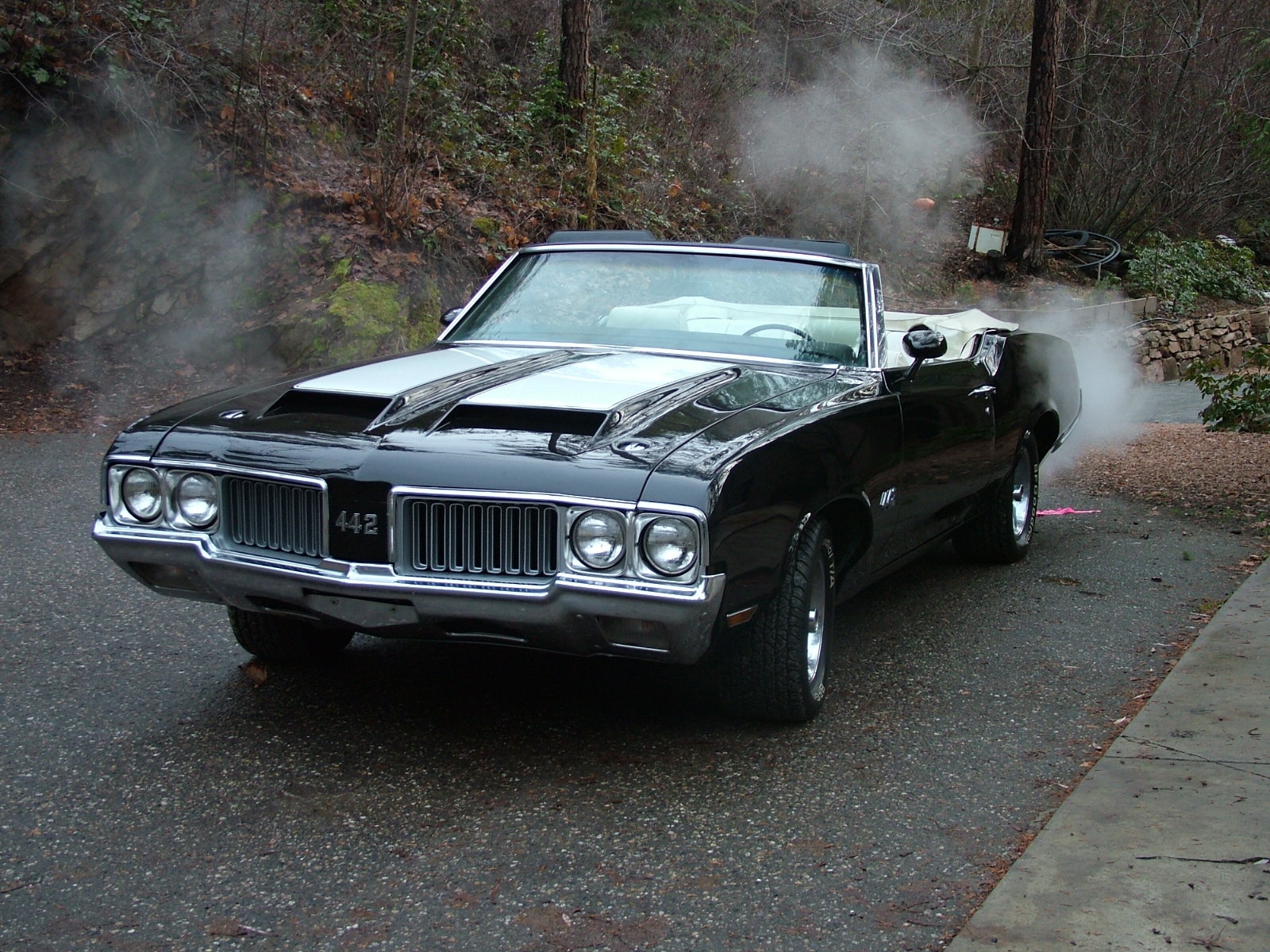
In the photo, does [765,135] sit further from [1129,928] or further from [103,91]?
[1129,928]

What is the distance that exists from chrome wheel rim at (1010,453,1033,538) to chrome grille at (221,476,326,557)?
3.95 metres

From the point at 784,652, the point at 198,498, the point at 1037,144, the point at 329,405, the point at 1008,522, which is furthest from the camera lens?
the point at 1037,144

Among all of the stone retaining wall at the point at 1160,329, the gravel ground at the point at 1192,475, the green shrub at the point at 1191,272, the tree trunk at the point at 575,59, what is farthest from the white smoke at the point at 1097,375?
the tree trunk at the point at 575,59

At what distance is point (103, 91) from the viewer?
10.8m

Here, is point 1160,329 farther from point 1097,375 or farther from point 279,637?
point 279,637

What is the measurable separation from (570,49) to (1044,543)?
30.5ft

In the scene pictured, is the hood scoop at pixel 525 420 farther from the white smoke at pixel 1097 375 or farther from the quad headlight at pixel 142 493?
the white smoke at pixel 1097 375

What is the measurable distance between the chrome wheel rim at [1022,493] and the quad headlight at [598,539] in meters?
3.62

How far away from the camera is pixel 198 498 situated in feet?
11.9

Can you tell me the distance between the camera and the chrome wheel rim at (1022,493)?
644 cm

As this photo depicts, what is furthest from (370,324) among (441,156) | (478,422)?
(478,422)

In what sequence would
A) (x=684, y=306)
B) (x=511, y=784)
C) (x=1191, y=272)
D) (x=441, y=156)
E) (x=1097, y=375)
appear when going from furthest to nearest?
(x=1191, y=272)
(x=1097, y=375)
(x=441, y=156)
(x=684, y=306)
(x=511, y=784)

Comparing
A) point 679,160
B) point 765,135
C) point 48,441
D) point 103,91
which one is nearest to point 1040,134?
point 765,135

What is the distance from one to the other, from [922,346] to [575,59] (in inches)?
410
